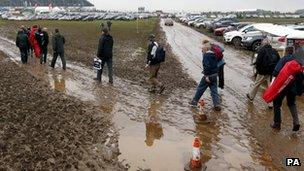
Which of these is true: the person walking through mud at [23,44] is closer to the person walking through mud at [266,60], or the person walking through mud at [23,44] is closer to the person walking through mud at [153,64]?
the person walking through mud at [153,64]

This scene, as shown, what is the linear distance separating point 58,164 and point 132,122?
3.35 metres

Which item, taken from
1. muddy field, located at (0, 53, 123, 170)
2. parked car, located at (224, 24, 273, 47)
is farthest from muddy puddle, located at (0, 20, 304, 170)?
parked car, located at (224, 24, 273, 47)

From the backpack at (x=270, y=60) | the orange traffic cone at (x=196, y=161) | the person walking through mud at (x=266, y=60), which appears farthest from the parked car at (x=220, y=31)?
the orange traffic cone at (x=196, y=161)

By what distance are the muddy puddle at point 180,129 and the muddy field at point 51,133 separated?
41 cm

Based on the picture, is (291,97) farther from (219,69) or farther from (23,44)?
(23,44)

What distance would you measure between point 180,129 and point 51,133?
290 cm

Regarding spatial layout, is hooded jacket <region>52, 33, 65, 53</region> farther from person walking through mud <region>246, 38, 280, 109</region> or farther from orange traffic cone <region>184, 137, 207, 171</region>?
orange traffic cone <region>184, 137, 207, 171</region>

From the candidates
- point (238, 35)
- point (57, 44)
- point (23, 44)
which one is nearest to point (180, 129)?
point (57, 44)

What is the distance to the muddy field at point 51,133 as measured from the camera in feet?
25.2

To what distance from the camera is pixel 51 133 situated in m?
9.14

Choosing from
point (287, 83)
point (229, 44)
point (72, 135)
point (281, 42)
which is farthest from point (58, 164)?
point (229, 44)

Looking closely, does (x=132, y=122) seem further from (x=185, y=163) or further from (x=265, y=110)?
(x=265, y=110)

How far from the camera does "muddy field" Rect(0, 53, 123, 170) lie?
7.67 meters

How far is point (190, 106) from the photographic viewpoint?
12445 mm
